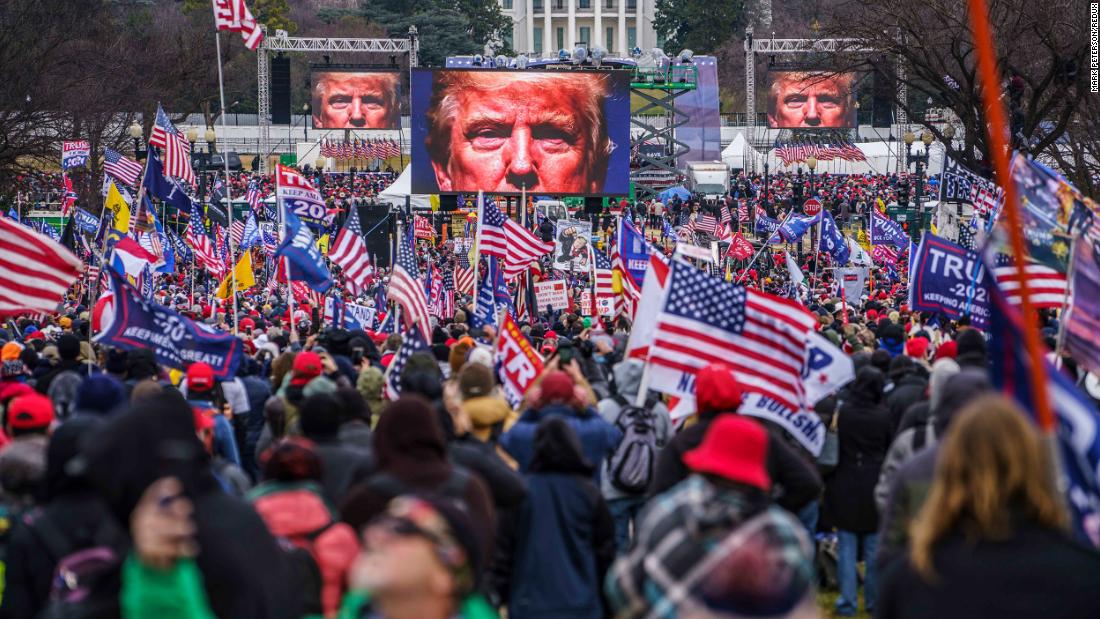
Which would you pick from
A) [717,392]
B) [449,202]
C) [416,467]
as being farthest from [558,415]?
[449,202]

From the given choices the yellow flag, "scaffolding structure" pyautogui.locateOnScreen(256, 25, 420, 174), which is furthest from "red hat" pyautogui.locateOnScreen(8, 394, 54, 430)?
"scaffolding structure" pyautogui.locateOnScreen(256, 25, 420, 174)

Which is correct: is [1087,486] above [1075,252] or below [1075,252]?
below

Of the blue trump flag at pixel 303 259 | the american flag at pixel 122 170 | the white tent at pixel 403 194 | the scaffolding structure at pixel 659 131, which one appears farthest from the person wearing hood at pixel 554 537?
the scaffolding structure at pixel 659 131

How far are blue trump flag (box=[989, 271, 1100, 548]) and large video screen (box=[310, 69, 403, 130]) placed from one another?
249 ft

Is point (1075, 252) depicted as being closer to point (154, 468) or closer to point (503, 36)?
point (154, 468)

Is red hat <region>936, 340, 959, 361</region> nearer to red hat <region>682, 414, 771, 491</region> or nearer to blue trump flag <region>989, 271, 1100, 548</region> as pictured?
blue trump flag <region>989, 271, 1100, 548</region>

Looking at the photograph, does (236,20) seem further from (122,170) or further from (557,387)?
(557,387)

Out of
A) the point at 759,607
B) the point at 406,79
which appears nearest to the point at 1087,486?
the point at 759,607

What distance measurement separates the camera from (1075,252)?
7.45 metres

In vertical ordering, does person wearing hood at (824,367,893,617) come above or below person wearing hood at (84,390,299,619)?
below

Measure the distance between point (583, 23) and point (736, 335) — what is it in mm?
139240

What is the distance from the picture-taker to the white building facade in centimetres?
14412

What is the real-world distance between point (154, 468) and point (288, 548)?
96 cm

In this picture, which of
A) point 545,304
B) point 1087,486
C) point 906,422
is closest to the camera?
point 1087,486
